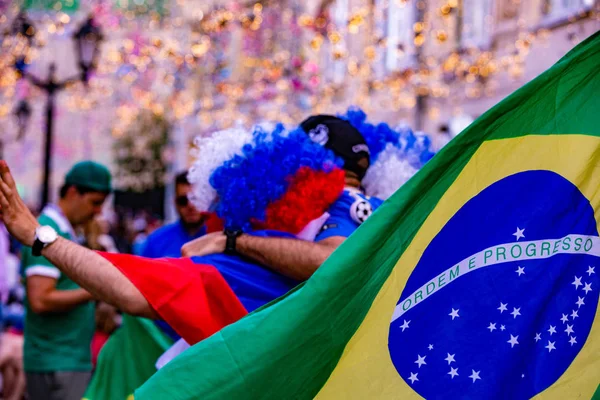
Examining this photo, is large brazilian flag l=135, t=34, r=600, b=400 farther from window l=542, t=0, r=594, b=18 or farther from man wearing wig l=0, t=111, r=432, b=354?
window l=542, t=0, r=594, b=18

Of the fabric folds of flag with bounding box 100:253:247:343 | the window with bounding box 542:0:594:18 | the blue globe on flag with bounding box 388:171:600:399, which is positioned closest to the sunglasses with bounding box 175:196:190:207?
the fabric folds of flag with bounding box 100:253:247:343

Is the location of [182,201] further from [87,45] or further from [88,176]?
[87,45]

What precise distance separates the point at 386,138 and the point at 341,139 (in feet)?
2.12

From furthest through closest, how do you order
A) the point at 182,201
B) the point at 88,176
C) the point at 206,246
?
the point at 182,201 → the point at 88,176 → the point at 206,246

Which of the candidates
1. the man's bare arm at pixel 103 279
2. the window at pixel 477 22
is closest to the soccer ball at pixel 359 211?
the man's bare arm at pixel 103 279

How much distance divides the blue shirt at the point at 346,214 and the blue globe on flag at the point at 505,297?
0.90m

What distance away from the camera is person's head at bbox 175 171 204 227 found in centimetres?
592

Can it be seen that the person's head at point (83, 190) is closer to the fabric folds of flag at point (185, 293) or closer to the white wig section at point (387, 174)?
the white wig section at point (387, 174)

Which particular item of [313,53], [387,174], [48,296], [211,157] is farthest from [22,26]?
[313,53]

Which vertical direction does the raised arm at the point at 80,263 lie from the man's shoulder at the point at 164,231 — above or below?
above

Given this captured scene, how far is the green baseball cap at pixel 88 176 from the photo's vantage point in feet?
17.6

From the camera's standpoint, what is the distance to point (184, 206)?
6062mm

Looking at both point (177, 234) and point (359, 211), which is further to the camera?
point (177, 234)

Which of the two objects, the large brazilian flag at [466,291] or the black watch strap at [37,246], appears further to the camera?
the black watch strap at [37,246]
